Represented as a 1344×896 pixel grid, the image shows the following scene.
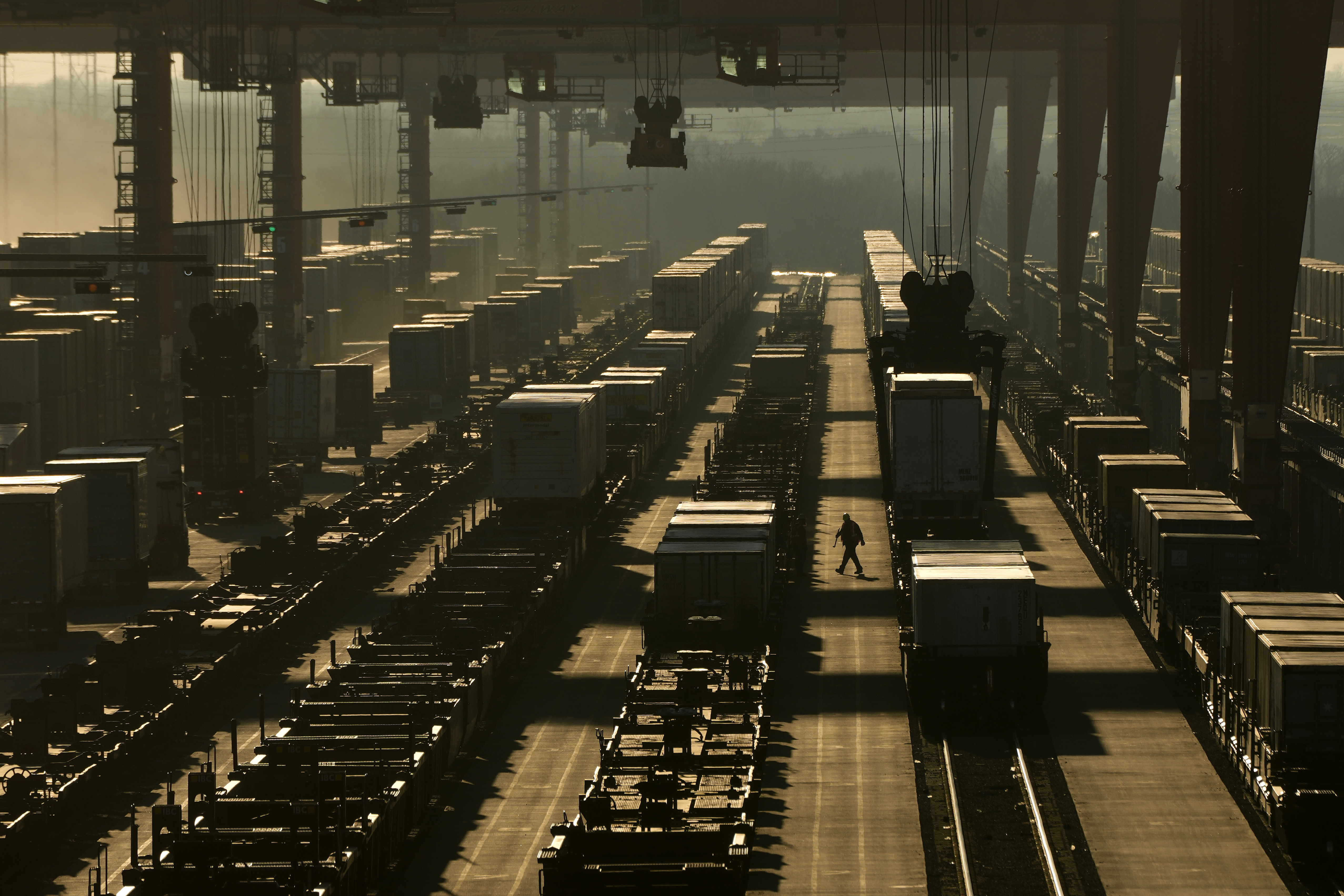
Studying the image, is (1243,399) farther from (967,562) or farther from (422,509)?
(422,509)

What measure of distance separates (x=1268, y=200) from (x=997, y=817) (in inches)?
764

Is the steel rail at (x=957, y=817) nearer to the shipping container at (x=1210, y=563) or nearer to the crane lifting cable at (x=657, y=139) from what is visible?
the shipping container at (x=1210, y=563)

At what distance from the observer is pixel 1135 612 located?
117ft

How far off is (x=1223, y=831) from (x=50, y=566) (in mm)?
20905

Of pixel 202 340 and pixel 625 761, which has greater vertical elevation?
pixel 202 340

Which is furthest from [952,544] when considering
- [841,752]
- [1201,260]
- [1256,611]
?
[1201,260]

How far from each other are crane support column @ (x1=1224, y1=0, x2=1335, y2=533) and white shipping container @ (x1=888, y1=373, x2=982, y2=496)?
19.0 feet

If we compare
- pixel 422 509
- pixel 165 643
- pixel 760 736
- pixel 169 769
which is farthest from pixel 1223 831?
pixel 422 509

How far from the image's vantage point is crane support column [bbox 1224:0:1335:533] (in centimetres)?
3722

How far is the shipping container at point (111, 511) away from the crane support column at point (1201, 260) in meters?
23.9

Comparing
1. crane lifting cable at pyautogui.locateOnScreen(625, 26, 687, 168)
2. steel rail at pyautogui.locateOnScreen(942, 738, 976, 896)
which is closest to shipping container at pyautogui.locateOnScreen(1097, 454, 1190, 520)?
crane lifting cable at pyautogui.locateOnScreen(625, 26, 687, 168)

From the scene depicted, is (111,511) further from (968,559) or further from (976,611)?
(976,611)

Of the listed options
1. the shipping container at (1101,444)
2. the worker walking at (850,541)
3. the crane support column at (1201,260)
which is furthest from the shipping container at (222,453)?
the crane support column at (1201,260)

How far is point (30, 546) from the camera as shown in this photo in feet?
109
